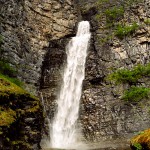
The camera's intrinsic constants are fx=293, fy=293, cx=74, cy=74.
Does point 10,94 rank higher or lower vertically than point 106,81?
lower

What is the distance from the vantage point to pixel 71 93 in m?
27.2

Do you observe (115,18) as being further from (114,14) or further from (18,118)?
(18,118)

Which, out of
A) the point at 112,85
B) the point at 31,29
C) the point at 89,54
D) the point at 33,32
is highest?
the point at 31,29

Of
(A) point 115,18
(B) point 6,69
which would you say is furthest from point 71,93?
(A) point 115,18

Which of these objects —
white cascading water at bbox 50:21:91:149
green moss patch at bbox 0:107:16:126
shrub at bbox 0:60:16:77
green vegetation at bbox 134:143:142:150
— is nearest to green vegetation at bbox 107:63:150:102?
white cascading water at bbox 50:21:91:149

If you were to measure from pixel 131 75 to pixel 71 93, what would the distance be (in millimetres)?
5716

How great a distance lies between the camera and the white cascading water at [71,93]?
963 inches

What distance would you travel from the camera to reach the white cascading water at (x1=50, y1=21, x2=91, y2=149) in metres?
24.5

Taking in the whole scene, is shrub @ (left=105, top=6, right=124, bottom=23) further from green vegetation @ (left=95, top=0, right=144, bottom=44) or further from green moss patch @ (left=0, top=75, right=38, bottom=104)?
green moss patch @ (left=0, top=75, right=38, bottom=104)

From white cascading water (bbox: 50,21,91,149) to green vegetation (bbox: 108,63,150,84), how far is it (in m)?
→ 3.30

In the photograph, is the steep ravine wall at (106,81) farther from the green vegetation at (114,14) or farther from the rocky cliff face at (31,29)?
the rocky cliff face at (31,29)

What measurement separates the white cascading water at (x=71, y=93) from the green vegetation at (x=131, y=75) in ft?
10.8

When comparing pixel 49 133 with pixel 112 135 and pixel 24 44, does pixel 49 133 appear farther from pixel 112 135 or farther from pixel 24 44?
pixel 24 44

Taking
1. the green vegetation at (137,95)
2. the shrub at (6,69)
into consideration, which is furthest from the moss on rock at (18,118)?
the green vegetation at (137,95)
